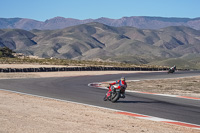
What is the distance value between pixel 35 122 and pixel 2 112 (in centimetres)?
216

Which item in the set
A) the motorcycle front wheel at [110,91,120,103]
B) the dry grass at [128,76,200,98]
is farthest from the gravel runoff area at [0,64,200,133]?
the dry grass at [128,76,200,98]

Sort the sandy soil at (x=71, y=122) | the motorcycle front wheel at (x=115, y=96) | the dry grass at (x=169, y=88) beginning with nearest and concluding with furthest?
1. the sandy soil at (x=71, y=122)
2. the motorcycle front wheel at (x=115, y=96)
3. the dry grass at (x=169, y=88)

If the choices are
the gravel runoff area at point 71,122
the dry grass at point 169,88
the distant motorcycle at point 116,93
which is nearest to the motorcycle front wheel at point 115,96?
the distant motorcycle at point 116,93

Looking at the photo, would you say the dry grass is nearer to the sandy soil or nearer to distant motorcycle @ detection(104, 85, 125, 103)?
distant motorcycle @ detection(104, 85, 125, 103)

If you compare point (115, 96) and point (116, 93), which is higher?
point (116, 93)

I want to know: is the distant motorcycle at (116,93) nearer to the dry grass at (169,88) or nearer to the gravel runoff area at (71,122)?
the gravel runoff area at (71,122)

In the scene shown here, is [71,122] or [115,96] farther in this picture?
[115,96]

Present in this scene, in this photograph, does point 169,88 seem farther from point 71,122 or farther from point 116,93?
point 71,122

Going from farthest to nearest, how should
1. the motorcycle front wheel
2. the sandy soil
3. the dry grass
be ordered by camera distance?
the dry grass, the motorcycle front wheel, the sandy soil

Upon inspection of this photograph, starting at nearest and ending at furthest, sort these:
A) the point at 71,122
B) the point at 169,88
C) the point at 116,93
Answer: the point at 71,122
the point at 116,93
the point at 169,88

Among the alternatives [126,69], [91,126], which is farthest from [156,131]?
[126,69]

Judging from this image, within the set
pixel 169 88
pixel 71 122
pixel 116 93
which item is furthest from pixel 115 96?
pixel 169 88

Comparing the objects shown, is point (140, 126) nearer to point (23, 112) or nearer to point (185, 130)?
point (185, 130)

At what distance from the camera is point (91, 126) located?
9.58m
